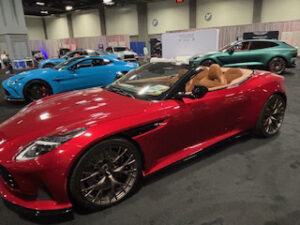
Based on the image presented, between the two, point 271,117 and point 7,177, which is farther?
point 271,117

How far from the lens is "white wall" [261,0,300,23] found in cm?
1747

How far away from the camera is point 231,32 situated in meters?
18.7

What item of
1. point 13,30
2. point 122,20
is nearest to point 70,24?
point 122,20

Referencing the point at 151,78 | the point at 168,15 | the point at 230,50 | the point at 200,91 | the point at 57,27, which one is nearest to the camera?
the point at 200,91

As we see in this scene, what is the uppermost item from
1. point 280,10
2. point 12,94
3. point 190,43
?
point 280,10

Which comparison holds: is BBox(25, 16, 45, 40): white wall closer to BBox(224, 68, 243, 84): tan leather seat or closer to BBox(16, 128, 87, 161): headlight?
BBox(224, 68, 243, 84): tan leather seat

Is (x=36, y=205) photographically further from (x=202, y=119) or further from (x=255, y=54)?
(x=255, y=54)

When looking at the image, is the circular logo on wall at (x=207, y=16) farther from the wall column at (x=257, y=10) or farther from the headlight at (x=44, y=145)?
the headlight at (x=44, y=145)

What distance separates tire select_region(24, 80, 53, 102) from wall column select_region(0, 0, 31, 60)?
13.0 metres

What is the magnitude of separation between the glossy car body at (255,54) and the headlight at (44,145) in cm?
725

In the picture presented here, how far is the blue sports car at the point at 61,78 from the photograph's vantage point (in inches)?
215

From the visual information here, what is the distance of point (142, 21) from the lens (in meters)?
23.6

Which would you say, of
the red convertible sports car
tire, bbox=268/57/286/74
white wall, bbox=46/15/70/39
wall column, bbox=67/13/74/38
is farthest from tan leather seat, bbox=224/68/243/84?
white wall, bbox=46/15/70/39

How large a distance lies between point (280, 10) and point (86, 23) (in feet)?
66.3
